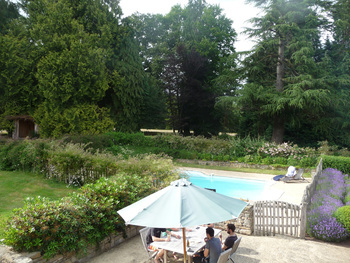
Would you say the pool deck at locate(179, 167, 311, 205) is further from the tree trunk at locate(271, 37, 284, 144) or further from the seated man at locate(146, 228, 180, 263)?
the tree trunk at locate(271, 37, 284, 144)

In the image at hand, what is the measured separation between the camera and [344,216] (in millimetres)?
7191

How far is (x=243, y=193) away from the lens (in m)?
13.3

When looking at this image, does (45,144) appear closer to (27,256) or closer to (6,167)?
(6,167)

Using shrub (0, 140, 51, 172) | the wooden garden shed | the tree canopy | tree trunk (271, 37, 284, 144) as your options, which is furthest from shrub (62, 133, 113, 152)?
tree trunk (271, 37, 284, 144)

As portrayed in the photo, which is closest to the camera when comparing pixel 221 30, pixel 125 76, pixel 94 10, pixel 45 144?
pixel 45 144

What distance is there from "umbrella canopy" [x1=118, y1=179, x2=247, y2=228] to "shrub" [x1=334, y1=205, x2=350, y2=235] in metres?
4.11

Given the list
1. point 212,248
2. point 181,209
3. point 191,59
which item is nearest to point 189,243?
point 212,248

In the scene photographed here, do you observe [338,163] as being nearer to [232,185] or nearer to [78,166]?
[232,185]

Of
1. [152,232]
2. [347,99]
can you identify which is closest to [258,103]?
[347,99]

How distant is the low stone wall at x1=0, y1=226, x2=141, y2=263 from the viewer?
15.0 ft

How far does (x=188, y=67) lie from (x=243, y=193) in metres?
17.5

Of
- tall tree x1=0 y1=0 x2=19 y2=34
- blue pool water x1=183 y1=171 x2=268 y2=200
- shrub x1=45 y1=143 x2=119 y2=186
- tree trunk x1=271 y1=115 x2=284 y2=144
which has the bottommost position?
blue pool water x1=183 y1=171 x2=268 y2=200

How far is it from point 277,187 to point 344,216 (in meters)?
5.53

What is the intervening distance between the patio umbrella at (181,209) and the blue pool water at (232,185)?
28.3ft
